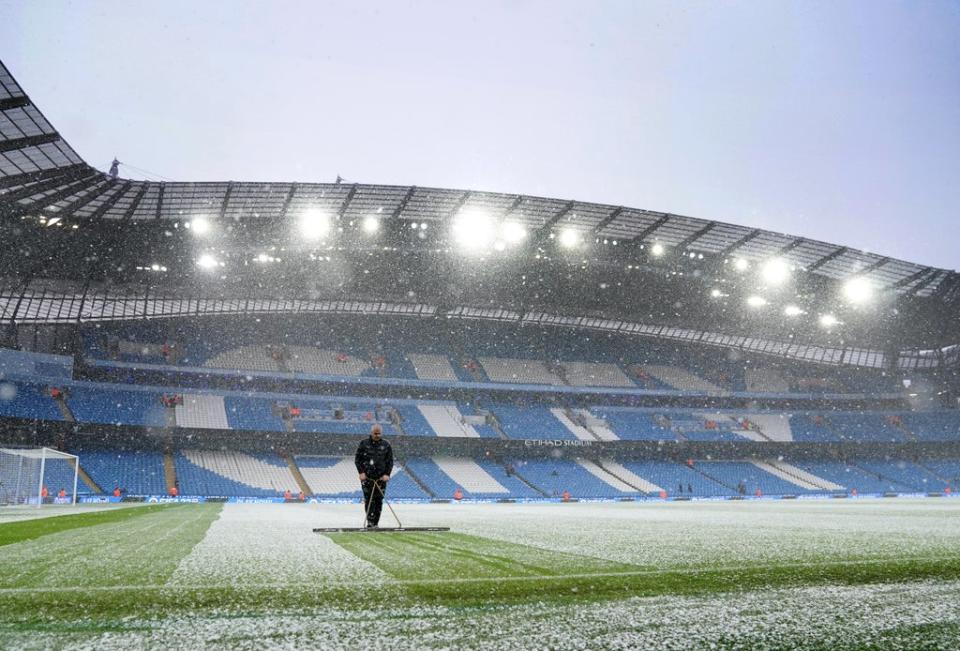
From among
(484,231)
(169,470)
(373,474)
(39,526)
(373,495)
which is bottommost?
(169,470)

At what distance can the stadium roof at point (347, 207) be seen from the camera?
24.2 m

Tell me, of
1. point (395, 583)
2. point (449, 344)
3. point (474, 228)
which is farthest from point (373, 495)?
point (449, 344)

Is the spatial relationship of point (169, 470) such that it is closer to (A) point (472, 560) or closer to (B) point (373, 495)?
(B) point (373, 495)

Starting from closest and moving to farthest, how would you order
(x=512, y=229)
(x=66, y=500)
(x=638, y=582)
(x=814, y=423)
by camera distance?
(x=638, y=582) < (x=66, y=500) < (x=512, y=229) < (x=814, y=423)

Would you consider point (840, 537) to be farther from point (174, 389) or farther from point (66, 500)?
point (174, 389)

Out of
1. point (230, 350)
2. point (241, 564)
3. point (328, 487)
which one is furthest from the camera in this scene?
point (230, 350)

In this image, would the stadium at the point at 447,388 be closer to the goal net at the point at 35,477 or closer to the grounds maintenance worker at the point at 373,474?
the goal net at the point at 35,477

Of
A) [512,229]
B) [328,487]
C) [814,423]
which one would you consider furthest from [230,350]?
[814,423]

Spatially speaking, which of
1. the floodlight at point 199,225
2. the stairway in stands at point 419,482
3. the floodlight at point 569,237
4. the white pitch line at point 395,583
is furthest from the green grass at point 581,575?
the stairway in stands at point 419,482

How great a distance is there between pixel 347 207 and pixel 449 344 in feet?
67.2

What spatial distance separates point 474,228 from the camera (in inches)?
1296

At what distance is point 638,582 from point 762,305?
4756 centimetres

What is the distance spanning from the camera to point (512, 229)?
33.8m

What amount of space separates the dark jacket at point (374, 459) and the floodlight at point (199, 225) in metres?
27.0
